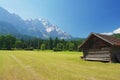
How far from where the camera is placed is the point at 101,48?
33719 mm

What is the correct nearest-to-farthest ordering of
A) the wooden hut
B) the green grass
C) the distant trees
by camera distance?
the green grass
the wooden hut
the distant trees

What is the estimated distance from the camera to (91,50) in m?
35.9

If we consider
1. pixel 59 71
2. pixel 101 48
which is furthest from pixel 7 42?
pixel 59 71

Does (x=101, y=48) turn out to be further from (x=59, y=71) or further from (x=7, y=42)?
(x=7, y=42)

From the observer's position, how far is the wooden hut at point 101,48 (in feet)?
104

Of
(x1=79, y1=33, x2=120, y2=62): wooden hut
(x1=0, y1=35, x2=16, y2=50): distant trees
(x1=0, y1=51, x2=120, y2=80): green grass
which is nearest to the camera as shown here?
(x1=0, y1=51, x2=120, y2=80): green grass

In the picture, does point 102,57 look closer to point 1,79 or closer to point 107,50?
point 107,50

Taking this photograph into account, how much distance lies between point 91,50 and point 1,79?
23.0 metres

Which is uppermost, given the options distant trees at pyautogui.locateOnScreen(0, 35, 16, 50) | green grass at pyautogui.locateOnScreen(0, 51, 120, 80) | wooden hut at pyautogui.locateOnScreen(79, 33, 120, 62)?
distant trees at pyautogui.locateOnScreen(0, 35, 16, 50)

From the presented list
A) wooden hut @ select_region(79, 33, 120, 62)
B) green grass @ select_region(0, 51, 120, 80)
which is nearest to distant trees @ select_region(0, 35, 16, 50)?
wooden hut @ select_region(79, 33, 120, 62)

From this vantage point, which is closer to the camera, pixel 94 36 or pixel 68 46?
pixel 94 36

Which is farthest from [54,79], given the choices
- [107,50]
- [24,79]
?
[107,50]

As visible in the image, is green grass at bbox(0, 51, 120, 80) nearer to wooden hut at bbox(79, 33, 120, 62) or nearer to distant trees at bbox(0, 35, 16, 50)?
wooden hut at bbox(79, 33, 120, 62)

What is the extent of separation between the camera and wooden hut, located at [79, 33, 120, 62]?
31578 millimetres
